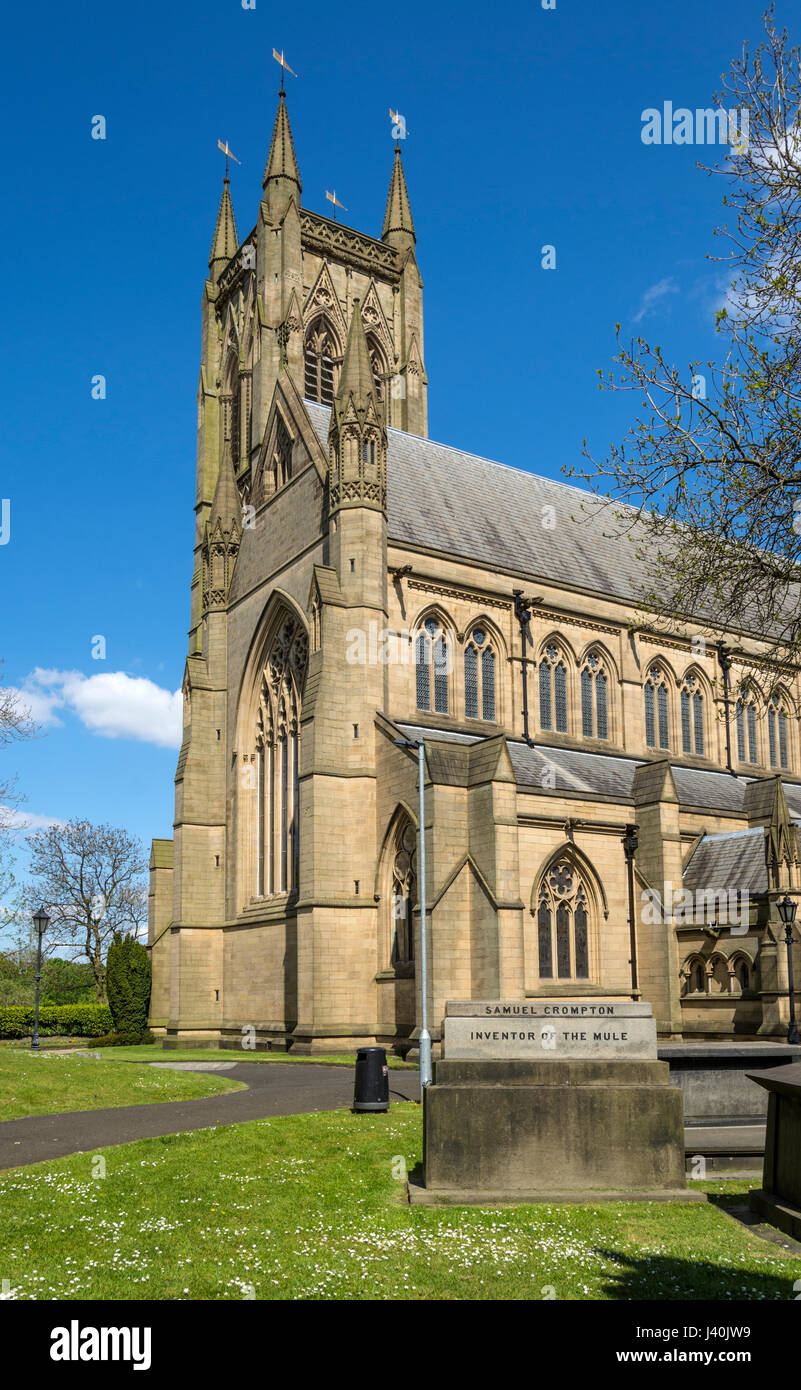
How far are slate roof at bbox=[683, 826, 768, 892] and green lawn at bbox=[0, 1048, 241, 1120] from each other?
1630cm

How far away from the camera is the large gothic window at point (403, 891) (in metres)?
30.8

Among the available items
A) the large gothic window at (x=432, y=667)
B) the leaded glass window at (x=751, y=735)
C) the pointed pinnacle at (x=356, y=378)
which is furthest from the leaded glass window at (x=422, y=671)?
the leaded glass window at (x=751, y=735)

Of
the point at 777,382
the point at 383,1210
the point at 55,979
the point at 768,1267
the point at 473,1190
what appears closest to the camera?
the point at 768,1267

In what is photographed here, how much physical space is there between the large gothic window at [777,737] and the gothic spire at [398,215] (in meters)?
31.0

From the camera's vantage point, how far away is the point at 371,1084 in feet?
54.9

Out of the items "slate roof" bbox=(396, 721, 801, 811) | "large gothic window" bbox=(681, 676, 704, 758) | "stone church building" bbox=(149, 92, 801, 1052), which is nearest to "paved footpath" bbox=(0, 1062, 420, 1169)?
"stone church building" bbox=(149, 92, 801, 1052)

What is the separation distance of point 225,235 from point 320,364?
12093 millimetres

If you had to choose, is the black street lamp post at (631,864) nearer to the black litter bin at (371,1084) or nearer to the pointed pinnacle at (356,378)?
the pointed pinnacle at (356,378)

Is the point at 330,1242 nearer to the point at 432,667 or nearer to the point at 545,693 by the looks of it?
the point at 432,667

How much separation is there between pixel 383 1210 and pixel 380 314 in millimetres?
52108

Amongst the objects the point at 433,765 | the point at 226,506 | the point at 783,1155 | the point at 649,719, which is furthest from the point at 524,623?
the point at 783,1155

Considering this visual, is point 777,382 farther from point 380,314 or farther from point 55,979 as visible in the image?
point 55,979
